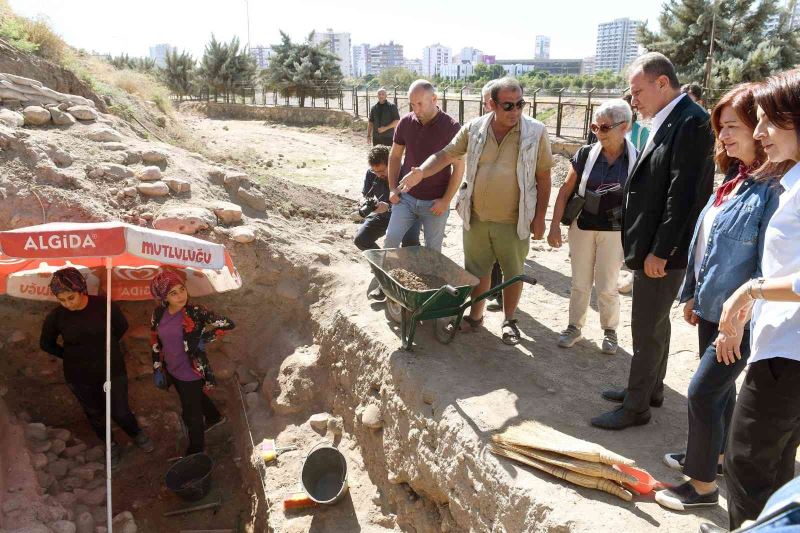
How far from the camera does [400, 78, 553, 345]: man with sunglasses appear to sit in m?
3.95

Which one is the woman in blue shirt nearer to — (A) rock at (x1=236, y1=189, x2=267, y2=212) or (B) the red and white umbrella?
(B) the red and white umbrella

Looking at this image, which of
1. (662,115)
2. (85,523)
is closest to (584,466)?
(662,115)

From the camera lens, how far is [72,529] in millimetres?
4219

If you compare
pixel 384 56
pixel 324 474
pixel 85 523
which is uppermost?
pixel 384 56

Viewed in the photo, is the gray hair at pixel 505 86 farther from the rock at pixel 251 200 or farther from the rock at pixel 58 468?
the rock at pixel 58 468

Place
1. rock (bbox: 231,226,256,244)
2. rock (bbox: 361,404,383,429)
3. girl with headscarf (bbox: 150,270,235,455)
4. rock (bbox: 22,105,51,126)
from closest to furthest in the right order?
rock (bbox: 361,404,383,429) < girl with headscarf (bbox: 150,270,235,455) < rock (bbox: 231,226,256,244) < rock (bbox: 22,105,51,126)

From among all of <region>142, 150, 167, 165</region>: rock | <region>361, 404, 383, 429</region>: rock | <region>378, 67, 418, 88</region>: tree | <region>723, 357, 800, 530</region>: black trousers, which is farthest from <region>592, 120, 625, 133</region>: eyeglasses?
<region>378, 67, 418, 88</region>: tree

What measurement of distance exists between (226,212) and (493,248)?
9.18 ft

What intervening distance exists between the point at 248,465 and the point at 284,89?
24.1 meters

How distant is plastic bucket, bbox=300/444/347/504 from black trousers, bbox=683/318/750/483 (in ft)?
7.97

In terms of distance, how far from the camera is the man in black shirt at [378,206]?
5.09 metres

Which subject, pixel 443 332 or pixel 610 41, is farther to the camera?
pixel 610 41

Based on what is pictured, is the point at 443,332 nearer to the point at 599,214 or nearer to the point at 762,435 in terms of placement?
the point at 599,214

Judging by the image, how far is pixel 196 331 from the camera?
183 inches
